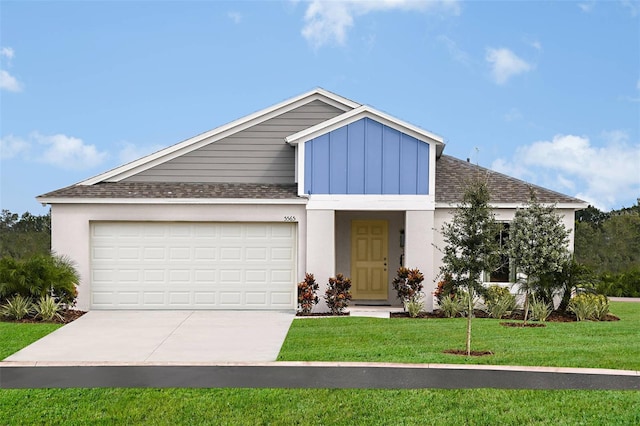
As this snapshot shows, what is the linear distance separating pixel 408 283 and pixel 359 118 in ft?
15.1

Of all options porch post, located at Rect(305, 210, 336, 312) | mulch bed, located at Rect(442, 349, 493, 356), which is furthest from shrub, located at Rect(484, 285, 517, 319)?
mulch bed, located at Rect(442, 349, 493, 356)

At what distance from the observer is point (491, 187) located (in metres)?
20.7

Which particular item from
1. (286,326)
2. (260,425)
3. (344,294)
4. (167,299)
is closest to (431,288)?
(344,294)

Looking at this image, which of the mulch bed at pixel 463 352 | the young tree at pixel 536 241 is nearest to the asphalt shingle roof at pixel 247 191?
the young tree at pixel 536 241

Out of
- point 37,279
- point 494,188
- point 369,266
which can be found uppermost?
point 494,188

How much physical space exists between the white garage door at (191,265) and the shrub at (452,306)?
4101 mm

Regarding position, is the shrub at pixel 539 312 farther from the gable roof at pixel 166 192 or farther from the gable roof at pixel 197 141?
the gable roof at pixel 197 141

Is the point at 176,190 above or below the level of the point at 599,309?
above

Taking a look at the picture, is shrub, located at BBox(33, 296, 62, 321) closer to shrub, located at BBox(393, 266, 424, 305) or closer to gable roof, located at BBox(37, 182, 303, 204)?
gable roof, located at BBox(37, 182, 303, 204)

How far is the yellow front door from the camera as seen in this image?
69.1 feet

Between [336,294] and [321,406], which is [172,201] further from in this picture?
[321,406]

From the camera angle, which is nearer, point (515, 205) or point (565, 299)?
point (565, 299)

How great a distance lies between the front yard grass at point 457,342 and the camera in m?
12.2

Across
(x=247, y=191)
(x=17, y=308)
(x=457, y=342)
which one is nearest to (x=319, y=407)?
(x=457, y=342)
